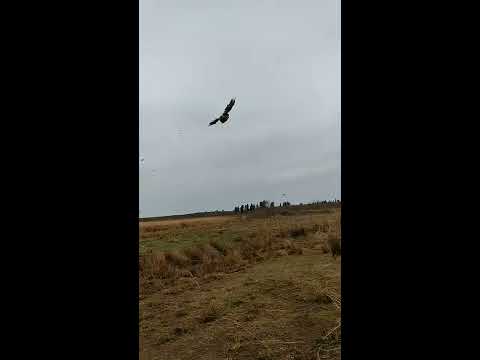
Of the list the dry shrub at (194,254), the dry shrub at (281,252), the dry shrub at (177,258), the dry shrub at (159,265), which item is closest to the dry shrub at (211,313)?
the dry shrub at (159,265)

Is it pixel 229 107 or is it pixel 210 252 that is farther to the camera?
pixel 210 252

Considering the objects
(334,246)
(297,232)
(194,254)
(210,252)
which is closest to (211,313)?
(334,246)

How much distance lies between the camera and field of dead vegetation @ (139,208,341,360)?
9.96ft

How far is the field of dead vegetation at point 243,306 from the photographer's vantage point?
9.96 ft

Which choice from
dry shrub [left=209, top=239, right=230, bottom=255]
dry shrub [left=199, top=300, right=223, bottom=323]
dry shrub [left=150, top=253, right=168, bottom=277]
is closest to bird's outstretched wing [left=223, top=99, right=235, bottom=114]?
dry shrub [left=199, top=300, right=223, bottom=323]

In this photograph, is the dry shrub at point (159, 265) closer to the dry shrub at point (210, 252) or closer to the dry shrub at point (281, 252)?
the dry shrub at point (210, 252)

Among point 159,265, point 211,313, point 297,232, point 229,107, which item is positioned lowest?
point 159,265

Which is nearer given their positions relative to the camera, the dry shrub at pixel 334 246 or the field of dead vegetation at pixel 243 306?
the field of dead vegetation at pixel 243 306

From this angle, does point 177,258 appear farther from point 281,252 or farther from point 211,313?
point 211,313

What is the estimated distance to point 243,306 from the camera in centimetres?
418

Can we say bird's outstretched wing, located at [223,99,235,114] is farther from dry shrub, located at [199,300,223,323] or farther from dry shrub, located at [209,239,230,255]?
dry shrub, located at [209,239,230,255]

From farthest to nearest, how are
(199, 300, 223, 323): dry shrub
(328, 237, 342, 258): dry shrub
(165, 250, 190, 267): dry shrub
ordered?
(165, 250, 190, 267): dry shrub, (328, 237, 342, 258): dry shrub, (199, 300, 223, 323): dry shrub
